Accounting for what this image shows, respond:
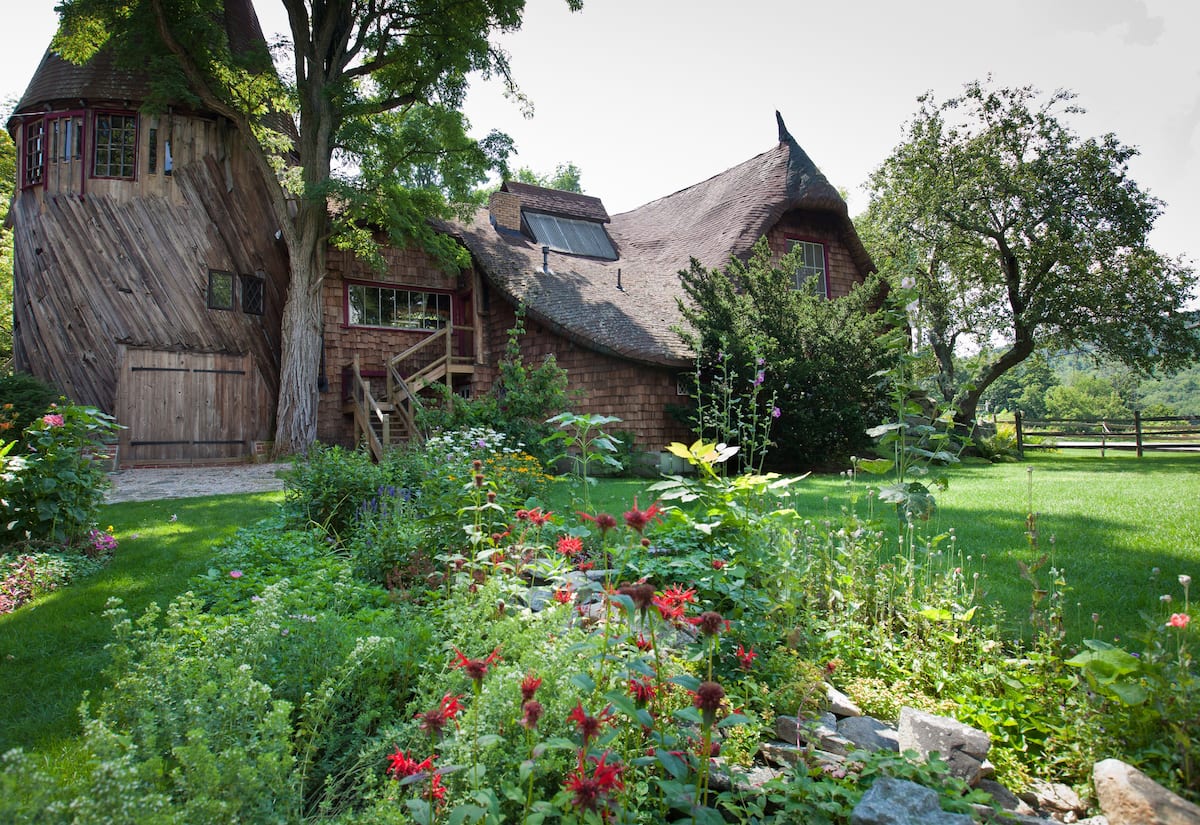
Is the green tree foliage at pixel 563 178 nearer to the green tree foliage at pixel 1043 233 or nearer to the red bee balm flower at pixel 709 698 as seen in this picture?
the green tree foliage at pixel 1043 233

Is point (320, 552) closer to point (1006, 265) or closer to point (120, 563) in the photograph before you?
point (120, 563)

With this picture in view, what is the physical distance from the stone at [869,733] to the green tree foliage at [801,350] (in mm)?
9157

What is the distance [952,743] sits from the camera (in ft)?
7.39

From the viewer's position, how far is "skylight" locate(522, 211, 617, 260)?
1775 cm

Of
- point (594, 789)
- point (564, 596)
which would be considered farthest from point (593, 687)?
point (564, 596)

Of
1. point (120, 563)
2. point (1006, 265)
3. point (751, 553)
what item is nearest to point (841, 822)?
point (751, 553)

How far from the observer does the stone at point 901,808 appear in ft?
5.92

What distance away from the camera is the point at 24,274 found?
1298cm

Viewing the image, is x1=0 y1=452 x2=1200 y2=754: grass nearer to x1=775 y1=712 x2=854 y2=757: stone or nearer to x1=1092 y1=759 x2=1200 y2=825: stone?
x1=1092 y1=759 x2=1200 y2=825: stone

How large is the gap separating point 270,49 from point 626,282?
29.2ft

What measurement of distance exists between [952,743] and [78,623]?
4365 millimetres

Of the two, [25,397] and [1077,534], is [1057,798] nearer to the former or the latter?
[1077,534]

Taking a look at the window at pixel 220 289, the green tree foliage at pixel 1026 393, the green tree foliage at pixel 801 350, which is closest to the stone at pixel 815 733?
the green tree foliage at pixel 801 350

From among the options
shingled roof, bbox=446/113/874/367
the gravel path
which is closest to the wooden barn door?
the gravel path
